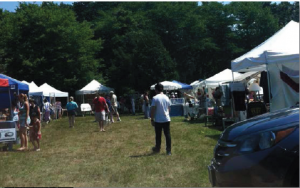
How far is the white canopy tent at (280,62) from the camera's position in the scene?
1008 centimetres

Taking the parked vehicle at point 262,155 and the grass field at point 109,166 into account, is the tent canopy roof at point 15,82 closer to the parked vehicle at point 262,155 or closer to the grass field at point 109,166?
the grass field at point 109,166

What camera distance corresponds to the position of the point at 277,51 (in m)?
10.2

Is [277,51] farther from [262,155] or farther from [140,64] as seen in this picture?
[140,64]

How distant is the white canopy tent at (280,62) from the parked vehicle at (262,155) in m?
5.75

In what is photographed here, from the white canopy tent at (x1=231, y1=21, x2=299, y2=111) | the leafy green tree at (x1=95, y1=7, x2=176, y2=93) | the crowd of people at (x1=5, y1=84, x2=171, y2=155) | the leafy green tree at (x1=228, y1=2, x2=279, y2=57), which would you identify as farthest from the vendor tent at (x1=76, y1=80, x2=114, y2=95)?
the white canopy tent at (x1=231, y1=21, x2=299, y2=111)

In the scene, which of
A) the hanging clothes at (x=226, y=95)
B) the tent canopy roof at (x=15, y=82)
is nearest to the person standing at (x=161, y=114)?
the hanging clothes at (x=226, y=95)

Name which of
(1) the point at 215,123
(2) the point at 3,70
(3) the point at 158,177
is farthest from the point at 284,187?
(2) the point at 3,70

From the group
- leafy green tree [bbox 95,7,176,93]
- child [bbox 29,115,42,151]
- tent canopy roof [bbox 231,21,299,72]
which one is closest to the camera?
tent canopy roof [bbox 231,21,299,72]

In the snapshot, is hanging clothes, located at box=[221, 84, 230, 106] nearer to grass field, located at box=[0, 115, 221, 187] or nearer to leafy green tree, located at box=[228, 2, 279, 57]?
grass field, located at box=[0, 115, 221, 187]

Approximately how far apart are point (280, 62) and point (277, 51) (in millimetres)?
400

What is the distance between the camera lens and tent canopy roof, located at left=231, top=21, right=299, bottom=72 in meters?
9.95

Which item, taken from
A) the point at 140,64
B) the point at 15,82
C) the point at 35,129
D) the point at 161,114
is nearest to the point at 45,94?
the point at 140,64

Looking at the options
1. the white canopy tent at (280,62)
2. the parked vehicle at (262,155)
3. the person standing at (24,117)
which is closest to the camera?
the parked vehicle at (262,155)

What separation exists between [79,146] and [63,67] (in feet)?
101
